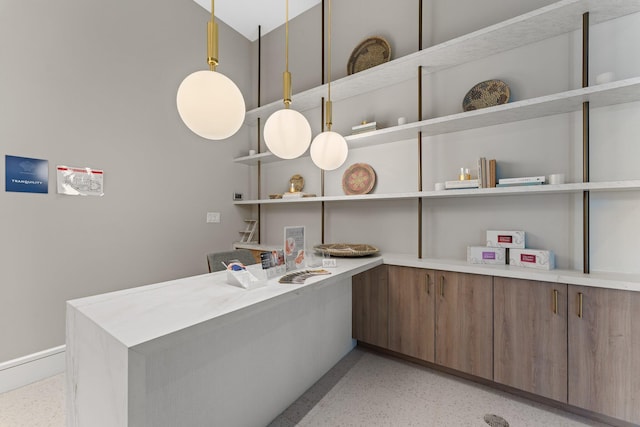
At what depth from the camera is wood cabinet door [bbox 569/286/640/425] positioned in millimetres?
1412

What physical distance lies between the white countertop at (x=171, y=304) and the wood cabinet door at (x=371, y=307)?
94 cm

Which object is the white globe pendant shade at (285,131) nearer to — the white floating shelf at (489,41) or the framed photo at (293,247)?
the framed photo at (293,247)

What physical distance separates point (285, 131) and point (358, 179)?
149cm

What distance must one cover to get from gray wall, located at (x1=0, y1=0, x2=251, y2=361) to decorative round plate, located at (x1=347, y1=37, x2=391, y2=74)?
5.53 ft

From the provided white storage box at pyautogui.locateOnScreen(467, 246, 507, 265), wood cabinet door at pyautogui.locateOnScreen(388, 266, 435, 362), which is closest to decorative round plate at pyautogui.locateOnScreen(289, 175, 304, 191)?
wood cabinet door at pyautogui.locateOnScreen(388, 266, 435, 362)

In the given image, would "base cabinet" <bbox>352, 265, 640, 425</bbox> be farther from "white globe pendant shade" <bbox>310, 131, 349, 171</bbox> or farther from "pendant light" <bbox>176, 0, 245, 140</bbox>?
"pendant light" <bbox>176, 0, 245, 140</bbox>

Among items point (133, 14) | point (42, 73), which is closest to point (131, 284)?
point (42, 73)

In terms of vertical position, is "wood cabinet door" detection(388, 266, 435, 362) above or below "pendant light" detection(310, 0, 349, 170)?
below

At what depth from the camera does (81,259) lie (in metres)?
2.25

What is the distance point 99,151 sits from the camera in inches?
93.1

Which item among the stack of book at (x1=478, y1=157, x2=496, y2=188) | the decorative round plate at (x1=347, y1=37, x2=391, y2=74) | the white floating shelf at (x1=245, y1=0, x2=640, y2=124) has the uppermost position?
the decorative round plate at (x1=347, y1=37, x2=391, y2=74)

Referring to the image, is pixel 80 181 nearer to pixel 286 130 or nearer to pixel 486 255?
pixel 286 130

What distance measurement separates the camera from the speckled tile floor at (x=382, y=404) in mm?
1576

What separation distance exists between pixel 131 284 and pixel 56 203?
92 centimetres
